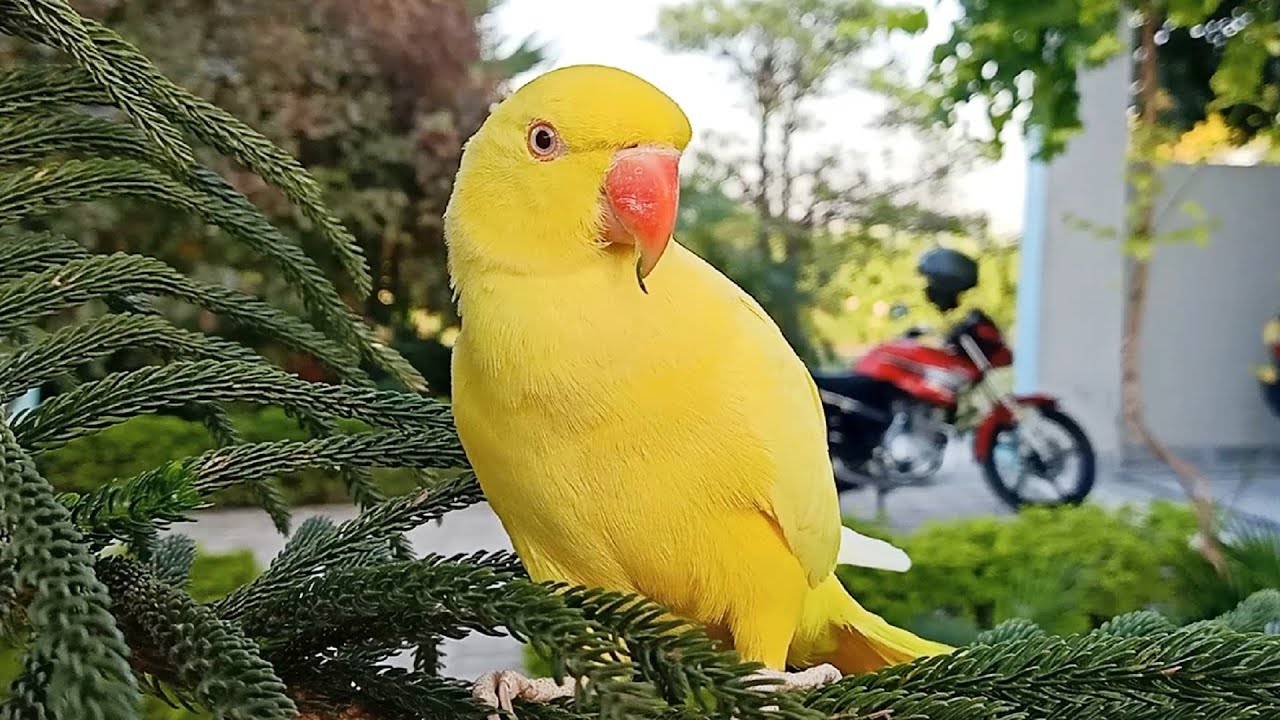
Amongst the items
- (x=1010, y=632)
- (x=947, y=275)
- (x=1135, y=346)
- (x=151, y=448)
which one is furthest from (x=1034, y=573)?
(x=151, y=448)

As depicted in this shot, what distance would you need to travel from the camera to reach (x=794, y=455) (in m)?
0.50

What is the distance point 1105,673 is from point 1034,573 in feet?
5.37

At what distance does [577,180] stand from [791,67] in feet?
11.6

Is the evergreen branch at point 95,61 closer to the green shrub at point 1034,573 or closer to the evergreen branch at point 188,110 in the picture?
the evergreen branch at point 188,110

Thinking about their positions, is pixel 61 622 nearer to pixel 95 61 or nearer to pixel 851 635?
pixel 95 61

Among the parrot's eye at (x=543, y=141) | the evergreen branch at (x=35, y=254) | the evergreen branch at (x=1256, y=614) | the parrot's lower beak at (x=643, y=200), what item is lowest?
the evergreen branch at (x=1256, y=614)

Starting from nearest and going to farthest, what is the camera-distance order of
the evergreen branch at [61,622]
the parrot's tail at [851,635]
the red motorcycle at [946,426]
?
the evergreen branch at [61,622]
the parrot's tail at [851,635]
the red motorcycle at [946,426]

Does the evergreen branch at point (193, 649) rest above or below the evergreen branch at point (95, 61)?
below

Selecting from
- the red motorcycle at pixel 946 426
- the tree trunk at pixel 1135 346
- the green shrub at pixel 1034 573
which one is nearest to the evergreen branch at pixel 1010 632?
the green shrub at pixel 1034 573

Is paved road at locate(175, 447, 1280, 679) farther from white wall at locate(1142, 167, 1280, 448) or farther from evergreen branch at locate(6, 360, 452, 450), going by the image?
evergreen branch at locate(6, 360, 452, 450)

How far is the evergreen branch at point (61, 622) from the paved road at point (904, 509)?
2.70m

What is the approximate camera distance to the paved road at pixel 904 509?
3062 millimetres

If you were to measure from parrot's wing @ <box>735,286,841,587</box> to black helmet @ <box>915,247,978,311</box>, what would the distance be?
260 centimetres

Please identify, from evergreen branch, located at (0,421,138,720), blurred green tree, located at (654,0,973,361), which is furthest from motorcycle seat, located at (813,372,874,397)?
evergreen branch, located at (0,421,138,720)
